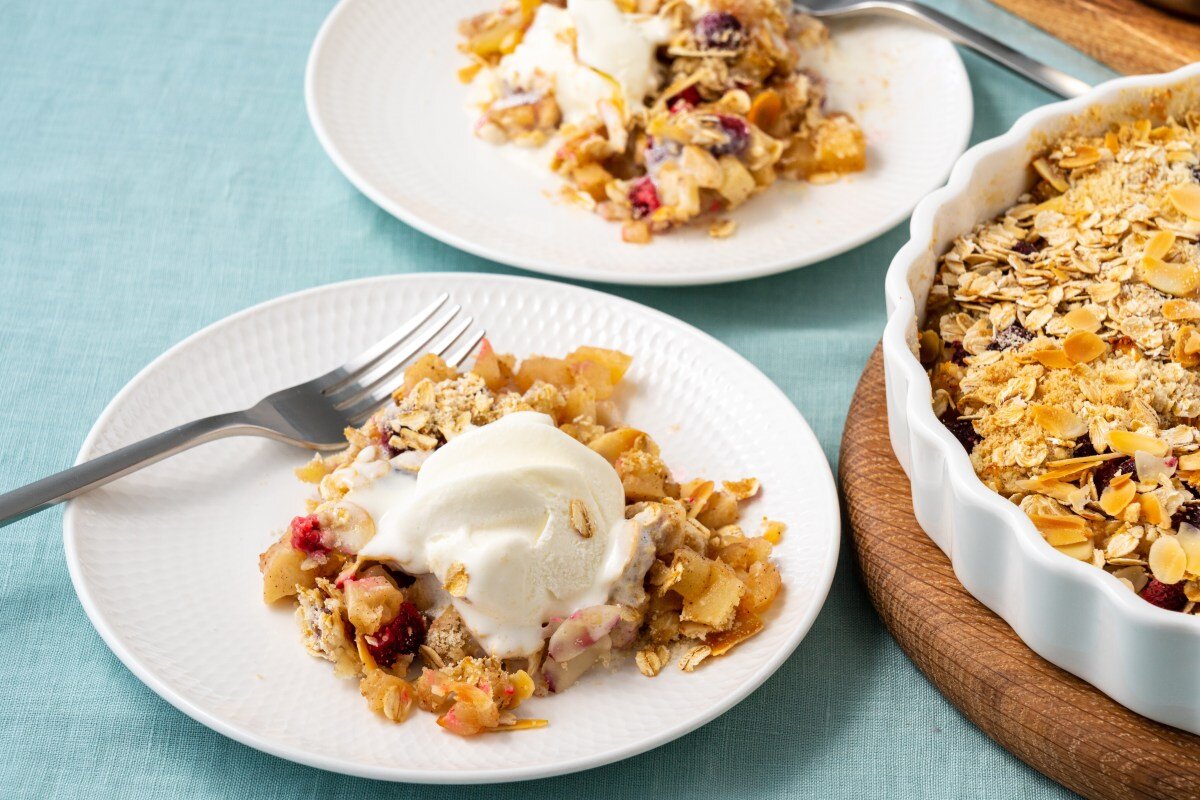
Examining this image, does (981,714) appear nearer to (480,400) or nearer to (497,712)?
(497,712)

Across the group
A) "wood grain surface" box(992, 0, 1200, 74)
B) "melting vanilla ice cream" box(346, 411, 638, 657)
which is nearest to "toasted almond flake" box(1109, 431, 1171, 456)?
"melting vanilla ice cream" box(346, 411, 638, 657)

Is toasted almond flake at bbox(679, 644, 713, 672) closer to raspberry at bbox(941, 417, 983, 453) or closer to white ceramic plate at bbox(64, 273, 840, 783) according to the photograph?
white ceramic plate at bbox(64, 273, 840, 783)

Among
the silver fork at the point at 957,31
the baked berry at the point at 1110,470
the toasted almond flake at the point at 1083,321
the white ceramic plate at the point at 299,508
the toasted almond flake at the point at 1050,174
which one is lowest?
the white ceramic plate at the point at 299,508

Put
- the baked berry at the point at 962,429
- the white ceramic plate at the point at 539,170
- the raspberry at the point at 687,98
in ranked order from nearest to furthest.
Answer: the baked berry at the point at 962,429, the white ceramic plate at the point at 539,170, the raspberry at the point at 687,98

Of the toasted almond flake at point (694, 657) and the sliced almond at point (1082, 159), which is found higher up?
the sliced almond at point (1082, 159)

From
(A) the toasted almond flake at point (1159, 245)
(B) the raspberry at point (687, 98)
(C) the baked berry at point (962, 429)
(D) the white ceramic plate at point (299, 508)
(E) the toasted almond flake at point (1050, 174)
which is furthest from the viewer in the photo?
(B) the raspberry at point (687, 98)

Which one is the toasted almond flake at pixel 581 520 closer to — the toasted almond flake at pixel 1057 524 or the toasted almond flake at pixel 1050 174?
the toasted almond flake at pixel 1057 524

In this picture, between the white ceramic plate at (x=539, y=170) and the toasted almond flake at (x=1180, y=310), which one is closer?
the toasted almond flake at (x=1180, y=310)

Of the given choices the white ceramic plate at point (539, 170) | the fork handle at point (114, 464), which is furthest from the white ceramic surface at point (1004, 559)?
the fork handle at point (114, 464)
